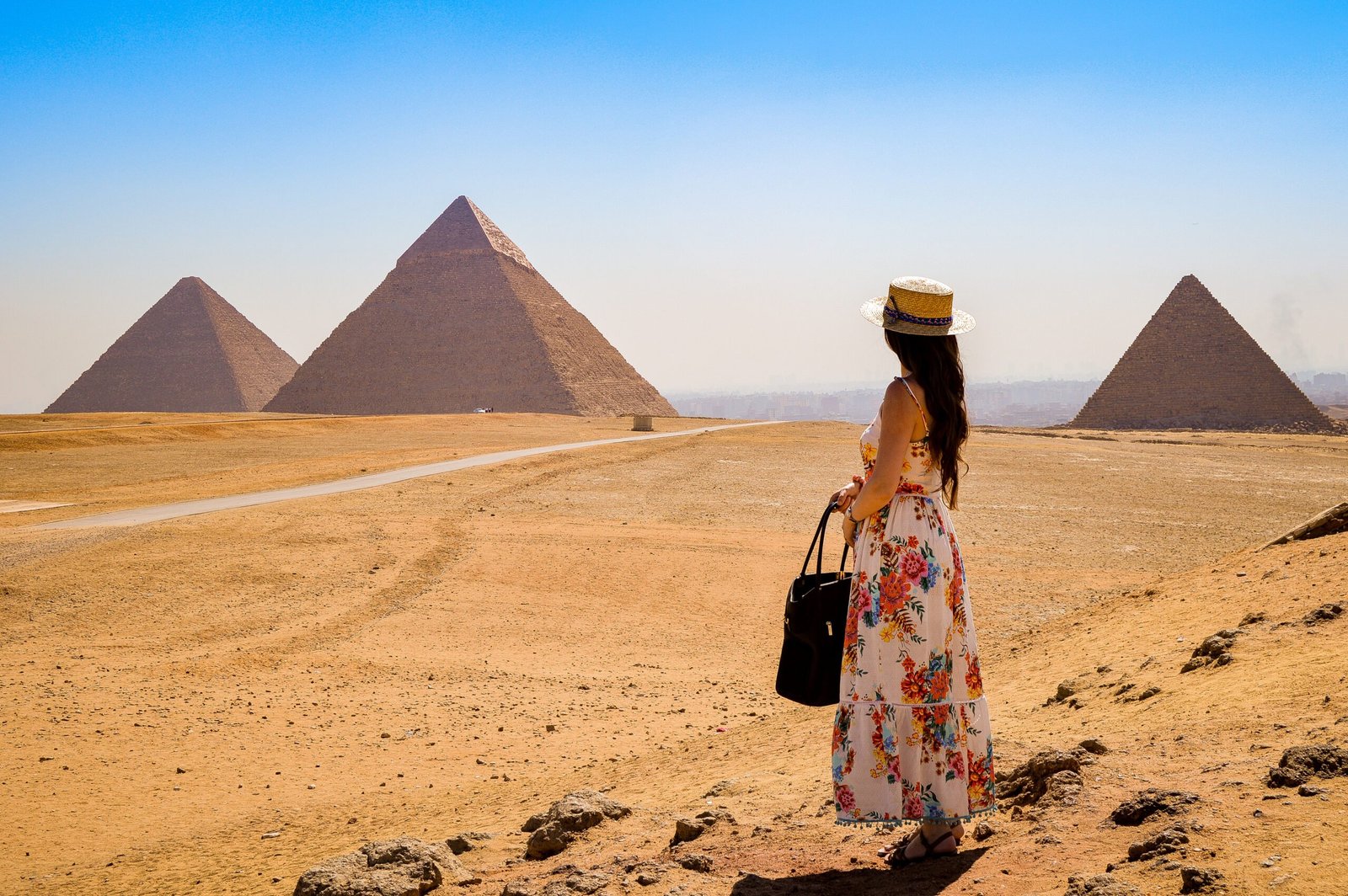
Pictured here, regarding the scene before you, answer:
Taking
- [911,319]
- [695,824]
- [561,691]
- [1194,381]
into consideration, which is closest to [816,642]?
[695,824]

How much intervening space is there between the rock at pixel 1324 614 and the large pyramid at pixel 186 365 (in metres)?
131

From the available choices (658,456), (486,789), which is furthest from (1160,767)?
(658,456)

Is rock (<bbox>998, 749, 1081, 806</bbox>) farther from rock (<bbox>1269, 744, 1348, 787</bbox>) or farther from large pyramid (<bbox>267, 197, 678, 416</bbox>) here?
large pyramid (<bbox>267, 197, 678, 416</bbox>)

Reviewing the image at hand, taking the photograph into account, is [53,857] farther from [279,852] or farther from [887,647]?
[887,647]

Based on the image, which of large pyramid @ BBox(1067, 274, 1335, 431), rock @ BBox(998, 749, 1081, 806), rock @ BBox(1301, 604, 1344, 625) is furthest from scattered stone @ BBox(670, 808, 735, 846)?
large pyramid @ BBox(1067, 274, 1335, 431)

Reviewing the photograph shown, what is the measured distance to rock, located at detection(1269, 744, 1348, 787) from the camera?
313 centimetres

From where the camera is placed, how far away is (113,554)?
1038 centimetres

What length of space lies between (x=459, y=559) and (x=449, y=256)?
396ft

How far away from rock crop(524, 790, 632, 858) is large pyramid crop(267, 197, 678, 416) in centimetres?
9409

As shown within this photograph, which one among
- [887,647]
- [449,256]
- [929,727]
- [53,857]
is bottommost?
[53,857]

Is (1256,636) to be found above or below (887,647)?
below

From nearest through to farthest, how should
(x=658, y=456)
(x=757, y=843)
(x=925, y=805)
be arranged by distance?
(x=925, y=805) → (x=757, y=843) → (x=658, y=456)

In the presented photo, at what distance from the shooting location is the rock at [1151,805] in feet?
10.3

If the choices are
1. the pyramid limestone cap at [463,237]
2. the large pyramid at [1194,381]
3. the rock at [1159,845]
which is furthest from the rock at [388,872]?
the pyramid limestone cap at [463,237]
